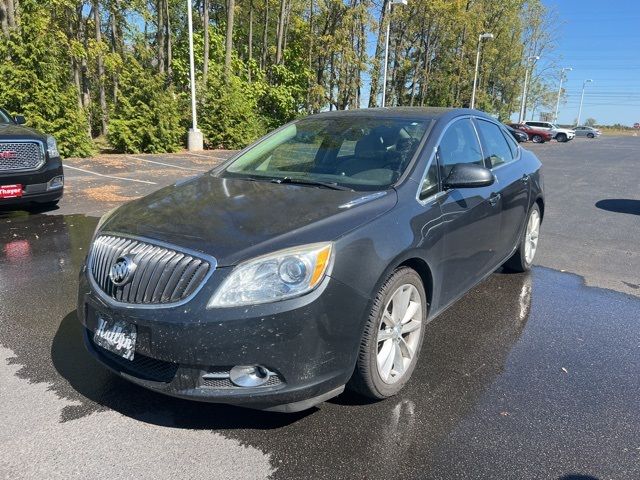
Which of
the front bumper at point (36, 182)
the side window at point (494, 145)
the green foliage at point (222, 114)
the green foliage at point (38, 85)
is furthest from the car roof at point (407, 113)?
the green foliage at point (222, 114)

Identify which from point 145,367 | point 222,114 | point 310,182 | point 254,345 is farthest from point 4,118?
point 222,114

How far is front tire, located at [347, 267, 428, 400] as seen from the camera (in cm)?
263

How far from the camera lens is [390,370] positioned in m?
2.88

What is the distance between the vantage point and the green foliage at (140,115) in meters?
16.9

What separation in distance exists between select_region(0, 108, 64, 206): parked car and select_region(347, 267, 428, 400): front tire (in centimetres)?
616

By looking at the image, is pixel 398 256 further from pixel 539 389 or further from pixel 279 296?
pixel 539 389

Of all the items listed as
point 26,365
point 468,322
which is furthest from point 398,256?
point 26,365

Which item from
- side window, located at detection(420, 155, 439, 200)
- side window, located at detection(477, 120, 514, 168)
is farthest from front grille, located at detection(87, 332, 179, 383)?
side window, located at detection(477, 120, 514, 168)

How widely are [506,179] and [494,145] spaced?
347 millimetres

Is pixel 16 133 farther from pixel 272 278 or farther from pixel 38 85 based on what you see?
pixel 38 85

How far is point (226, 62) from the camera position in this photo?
78.3ft

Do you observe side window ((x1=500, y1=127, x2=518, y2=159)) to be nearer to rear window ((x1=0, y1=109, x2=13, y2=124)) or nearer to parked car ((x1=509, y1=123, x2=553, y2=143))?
rear window ((x1=0, y1=109, x2=13, y2=124))

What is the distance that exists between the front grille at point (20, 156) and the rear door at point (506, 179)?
19.7 ft

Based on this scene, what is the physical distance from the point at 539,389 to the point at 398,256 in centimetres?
129
